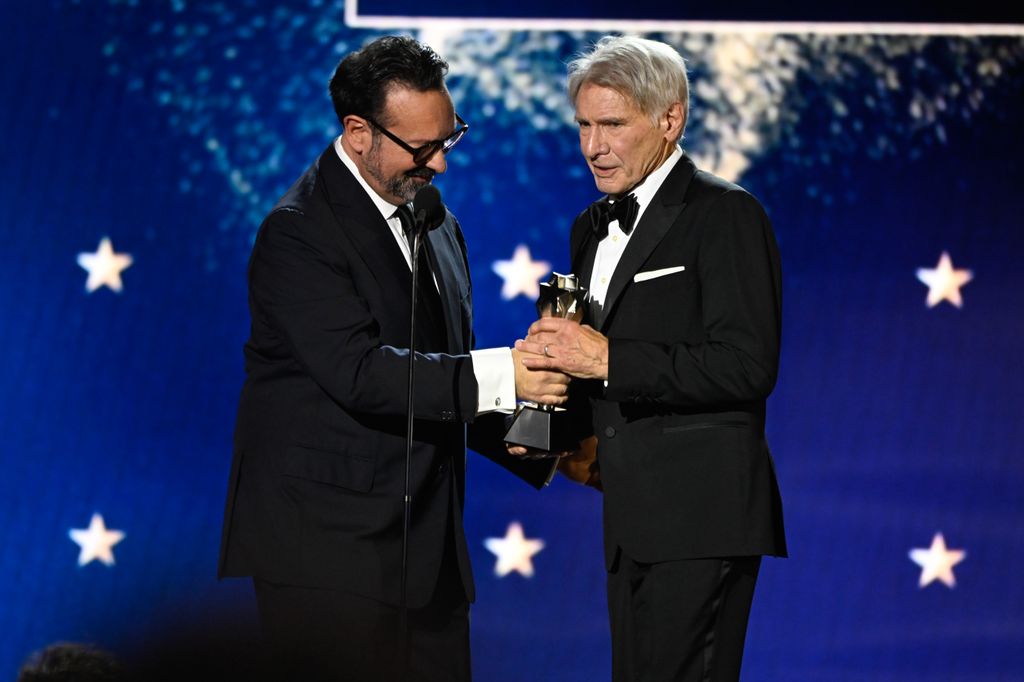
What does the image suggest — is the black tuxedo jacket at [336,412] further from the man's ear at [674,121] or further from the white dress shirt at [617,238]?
the man's ear at [674,121]

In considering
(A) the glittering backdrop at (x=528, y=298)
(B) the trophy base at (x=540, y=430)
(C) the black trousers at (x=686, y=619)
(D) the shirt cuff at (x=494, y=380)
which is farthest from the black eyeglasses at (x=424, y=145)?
(A) the glittering backdrop at (x=528, y=298)

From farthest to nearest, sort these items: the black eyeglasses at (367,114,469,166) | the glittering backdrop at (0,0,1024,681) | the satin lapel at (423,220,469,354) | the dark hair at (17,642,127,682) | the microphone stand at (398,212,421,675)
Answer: the glittering backdrop at (0,0,1024,681)
the satin lapel at (423,220,469,354)
the black eyeglasses at (367,114,469,166)
the microphone stand at (398,212,421,675)
the dark hair at (17,642,127,682)

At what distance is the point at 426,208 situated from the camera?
8.11 feet

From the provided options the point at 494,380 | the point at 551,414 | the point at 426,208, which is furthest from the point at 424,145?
the point at 551,414

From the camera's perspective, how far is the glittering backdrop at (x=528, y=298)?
404 centimetres

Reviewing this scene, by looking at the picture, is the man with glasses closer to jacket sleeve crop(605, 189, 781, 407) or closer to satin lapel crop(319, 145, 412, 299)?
satin lapel crop(319, 145, 412, 299)

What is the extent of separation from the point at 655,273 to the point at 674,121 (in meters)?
0.38

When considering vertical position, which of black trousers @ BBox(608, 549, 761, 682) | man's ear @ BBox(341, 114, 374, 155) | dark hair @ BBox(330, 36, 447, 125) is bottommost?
black trousers @ BBox(608, 549, 761, 682)

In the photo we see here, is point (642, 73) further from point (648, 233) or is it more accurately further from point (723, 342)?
point (723, 342)

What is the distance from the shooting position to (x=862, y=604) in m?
4.13

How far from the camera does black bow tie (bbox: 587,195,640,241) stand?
8.50 ft

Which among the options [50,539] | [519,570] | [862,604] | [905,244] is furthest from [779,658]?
[50,539]

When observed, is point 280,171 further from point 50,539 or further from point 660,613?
point 660,613

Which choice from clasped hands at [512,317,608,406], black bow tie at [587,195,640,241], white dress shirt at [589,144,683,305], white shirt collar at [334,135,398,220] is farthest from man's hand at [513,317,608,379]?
white shirt collar at [334,135,398,220]
